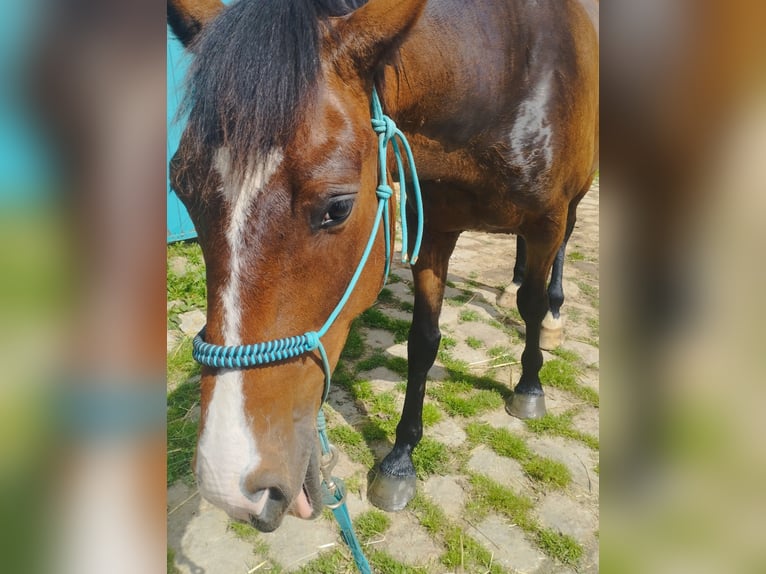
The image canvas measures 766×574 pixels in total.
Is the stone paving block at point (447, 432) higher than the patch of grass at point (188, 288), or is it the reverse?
the patch of grass at point (188, 288)

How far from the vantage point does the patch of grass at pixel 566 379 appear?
3.33 m

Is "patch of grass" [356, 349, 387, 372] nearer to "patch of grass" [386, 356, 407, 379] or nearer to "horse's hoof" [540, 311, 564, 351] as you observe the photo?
"patch of grass" [386, 356, 407, 379]

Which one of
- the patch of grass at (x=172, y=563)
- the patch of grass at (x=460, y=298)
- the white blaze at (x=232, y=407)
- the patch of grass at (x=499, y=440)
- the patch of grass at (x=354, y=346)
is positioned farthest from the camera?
the patch of grass at (x=460, y=298)

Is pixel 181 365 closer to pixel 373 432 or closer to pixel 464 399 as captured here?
pixel 373 432

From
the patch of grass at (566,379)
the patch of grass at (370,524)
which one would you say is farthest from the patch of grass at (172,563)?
the patch of grass at (566,379)

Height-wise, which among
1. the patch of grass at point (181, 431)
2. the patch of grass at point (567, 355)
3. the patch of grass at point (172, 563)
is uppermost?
the patch of grass at point (172, 563)

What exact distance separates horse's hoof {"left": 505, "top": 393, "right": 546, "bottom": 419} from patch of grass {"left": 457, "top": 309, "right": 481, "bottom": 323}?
135 cm

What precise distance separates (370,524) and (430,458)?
1.81ft

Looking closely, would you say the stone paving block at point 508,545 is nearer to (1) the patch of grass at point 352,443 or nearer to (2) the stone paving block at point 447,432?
(2) the stone paving block at point 447,432

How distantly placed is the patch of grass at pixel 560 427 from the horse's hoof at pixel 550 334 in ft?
2.94

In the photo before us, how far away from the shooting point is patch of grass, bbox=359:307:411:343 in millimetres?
4203

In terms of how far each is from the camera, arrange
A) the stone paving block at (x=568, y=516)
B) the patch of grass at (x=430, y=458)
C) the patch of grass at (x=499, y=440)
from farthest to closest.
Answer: the patch of grass at (x=499, y=440) < the patch of grass at (x=430, y=458) < the stone paving block at (x=568, y=516)
